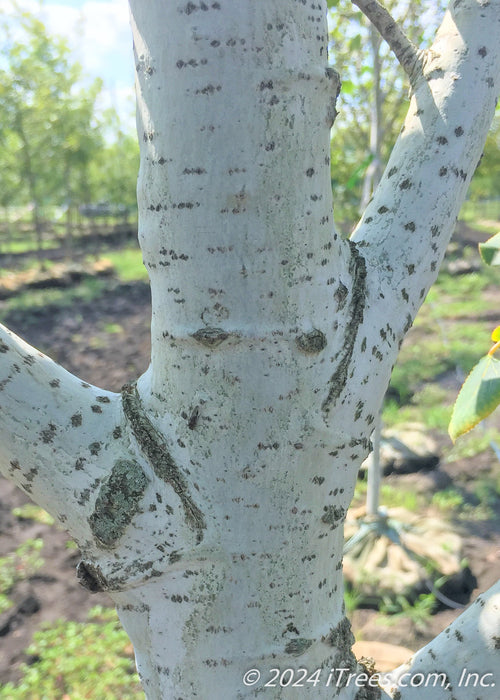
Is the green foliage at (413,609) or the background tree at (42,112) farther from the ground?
the background tree at (42,112)

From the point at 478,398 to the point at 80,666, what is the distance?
2.54m

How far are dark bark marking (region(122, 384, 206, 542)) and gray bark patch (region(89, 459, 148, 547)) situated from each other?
0.10 feet

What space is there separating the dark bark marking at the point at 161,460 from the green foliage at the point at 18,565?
9.07 feet

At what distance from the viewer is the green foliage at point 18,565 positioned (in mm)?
3086

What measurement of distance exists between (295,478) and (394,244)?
1.19 ft

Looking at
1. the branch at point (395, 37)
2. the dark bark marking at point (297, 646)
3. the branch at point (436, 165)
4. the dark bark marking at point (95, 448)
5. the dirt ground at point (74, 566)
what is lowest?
the dirt ground at point (74, 566)

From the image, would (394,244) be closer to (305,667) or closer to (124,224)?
(305,667)

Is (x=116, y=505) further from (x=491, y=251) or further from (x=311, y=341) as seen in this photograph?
(x=491, y=251)

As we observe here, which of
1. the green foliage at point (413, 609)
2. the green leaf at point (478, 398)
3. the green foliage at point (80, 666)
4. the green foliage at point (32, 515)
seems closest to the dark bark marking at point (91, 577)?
the green leaf at point (478, 398)

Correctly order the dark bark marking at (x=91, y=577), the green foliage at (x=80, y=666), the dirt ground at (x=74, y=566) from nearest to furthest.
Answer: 1. the dark bark marking at (x=91, y=577)
2. the green foliage at (x=80, y=666)
3. the dirt ground at (x=74, y=566)

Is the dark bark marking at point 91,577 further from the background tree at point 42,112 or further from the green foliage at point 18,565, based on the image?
the background tree at point 42,112

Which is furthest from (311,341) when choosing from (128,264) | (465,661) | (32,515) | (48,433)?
(128,264)

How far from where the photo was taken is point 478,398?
76 centimetres

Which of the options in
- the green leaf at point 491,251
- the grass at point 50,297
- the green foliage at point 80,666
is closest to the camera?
the green leaf at point 491,251
